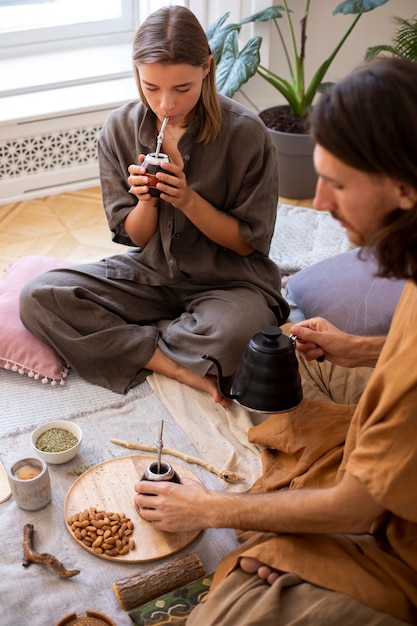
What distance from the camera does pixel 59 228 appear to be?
359 centimetres

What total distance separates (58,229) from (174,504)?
2.02m

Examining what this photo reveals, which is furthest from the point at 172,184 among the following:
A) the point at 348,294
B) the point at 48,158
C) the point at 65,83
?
the point at 65,83

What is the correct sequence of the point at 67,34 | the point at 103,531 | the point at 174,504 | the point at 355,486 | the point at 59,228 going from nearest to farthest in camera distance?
the point at 355,486 < the point at 174,504 < the point at 103,531 < the point at 59,228 < the point at 67,34

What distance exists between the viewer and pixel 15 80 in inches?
152

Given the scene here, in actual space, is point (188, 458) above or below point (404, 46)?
below

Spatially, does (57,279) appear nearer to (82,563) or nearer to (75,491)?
(75,491)

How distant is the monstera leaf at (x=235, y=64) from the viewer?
135 inches

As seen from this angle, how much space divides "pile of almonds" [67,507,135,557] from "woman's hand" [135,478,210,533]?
0.07 m

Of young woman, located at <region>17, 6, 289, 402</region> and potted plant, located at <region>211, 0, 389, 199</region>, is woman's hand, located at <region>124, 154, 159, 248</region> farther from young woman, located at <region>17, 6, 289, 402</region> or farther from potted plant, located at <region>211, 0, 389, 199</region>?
potted plant, located at <region>211, 0, 389, 199</region>

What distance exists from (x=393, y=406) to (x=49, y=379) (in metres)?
1.46

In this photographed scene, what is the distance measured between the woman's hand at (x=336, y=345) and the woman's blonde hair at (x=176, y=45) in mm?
755

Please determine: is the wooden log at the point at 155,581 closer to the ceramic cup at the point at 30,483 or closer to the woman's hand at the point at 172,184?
the ceramic cup at the point at 30,483

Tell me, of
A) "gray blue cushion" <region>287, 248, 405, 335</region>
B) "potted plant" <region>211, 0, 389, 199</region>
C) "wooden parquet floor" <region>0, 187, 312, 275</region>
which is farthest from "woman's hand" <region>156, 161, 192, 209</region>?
"potted plant" <region>211, 0, 389, 199</region>

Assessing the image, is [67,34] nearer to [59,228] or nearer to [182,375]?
[59,228]
